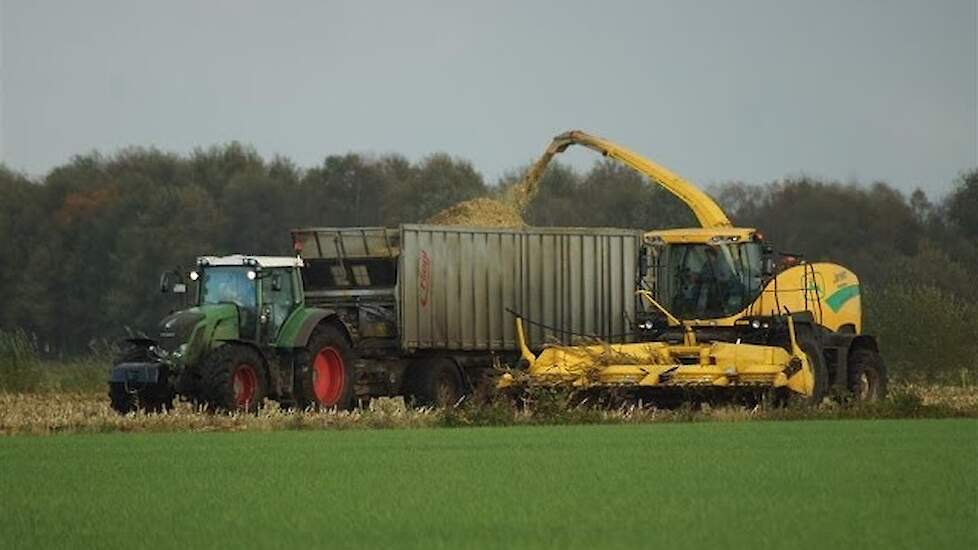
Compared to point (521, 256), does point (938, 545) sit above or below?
below

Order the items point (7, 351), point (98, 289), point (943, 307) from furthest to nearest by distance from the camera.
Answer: point (98, 289) → point (943, 307) → point (7, 351)

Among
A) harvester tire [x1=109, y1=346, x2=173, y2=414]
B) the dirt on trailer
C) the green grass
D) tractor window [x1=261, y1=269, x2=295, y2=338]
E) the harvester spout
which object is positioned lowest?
the green grass

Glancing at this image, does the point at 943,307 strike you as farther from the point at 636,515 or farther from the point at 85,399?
the point at 636,515

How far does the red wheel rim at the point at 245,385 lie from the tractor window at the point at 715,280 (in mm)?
6686

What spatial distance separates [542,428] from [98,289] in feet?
145

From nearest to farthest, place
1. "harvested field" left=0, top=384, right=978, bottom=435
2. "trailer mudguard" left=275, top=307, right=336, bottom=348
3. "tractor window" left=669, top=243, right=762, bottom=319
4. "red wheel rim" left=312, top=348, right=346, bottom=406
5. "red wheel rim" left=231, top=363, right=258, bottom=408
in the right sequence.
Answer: "harvested field" left=0, top=384, right=978, bottom=435 → "red wheel rim" left=231, top=363, right=258, bottom=408 → "trailer mudguard" left=275, top=307, right=336, bottom=348 → "red wheel rim" left=312, top=348, right=346, bottom=406 → "tractor window" left=669, top=243, right=762, bottom=319

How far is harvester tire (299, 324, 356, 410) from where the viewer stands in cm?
3069

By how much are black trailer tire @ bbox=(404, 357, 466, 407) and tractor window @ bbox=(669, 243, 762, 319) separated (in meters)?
3.34

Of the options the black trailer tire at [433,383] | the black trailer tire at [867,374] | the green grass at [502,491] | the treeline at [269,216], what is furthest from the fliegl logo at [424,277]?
the treeline at [269,216]

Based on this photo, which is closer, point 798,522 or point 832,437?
point 798,522

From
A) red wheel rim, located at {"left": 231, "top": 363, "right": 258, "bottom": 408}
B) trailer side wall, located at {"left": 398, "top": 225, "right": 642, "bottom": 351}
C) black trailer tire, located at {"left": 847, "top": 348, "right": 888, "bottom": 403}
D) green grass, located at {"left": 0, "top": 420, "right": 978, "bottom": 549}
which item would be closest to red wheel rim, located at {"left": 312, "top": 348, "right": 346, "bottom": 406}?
red wheel rim, located at {"left": 231, "top": 363, "right": 258, "bottom": 408}

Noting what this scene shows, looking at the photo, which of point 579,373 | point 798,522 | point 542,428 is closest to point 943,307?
point 579,373

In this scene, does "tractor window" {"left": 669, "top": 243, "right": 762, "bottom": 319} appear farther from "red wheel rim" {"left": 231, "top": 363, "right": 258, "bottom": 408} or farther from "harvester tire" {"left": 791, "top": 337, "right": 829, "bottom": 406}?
"red wheel rim" {"left": 231, "top": 363, "right": 258, "bottom": 408}

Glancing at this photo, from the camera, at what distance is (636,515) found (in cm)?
1420
